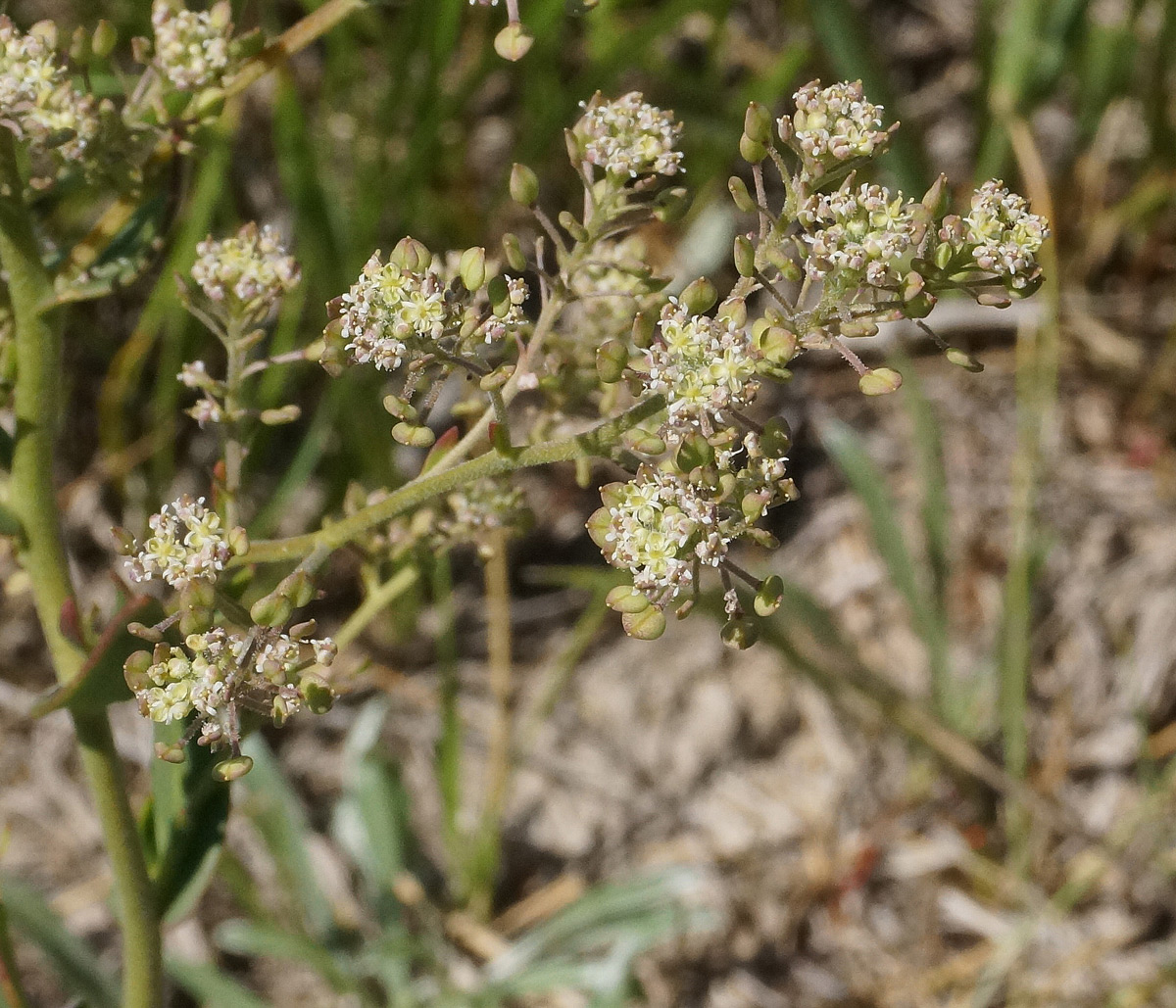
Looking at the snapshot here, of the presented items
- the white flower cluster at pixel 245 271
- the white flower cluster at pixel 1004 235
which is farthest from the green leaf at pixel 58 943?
the white flower cluster at pixel 1004 235

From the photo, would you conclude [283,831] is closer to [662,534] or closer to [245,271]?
[245,271]

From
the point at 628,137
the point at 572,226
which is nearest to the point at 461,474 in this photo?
the point at 572,226

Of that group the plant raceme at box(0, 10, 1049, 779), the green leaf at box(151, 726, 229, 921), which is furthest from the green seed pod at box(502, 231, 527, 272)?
the green leaf at box(151, 726, 229, 921)

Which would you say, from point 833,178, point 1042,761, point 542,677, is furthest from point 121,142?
point 1042,761

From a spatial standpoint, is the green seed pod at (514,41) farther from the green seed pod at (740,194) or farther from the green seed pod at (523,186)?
the green seed pod at (740,194)

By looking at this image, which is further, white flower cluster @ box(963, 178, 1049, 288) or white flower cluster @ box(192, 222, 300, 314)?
white flower cluster @ box(192, 222, 300, 314)

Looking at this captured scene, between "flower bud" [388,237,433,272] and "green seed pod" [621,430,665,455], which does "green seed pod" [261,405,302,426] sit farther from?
"green seed pod" [621,430,665,455]
